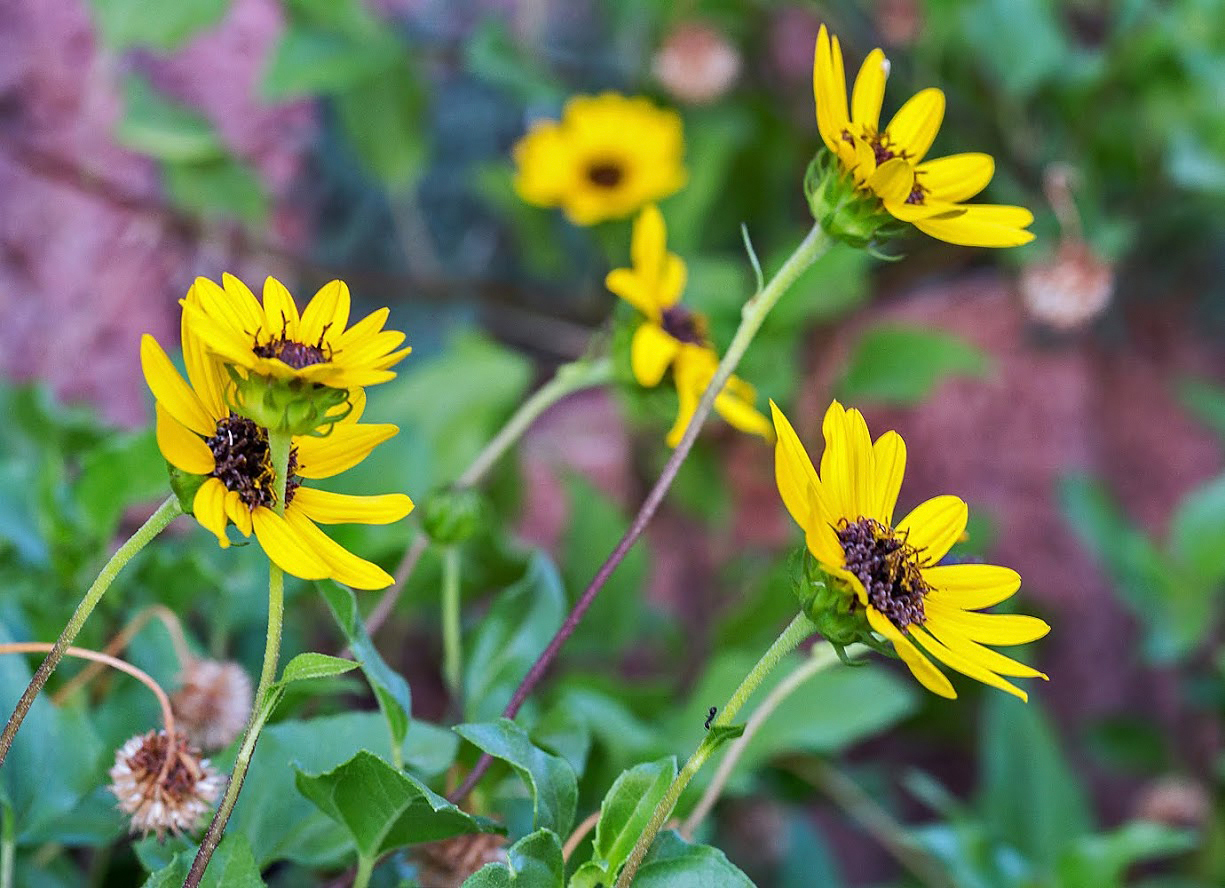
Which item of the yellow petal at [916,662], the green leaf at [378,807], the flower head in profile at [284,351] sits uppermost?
the yellow petal at [916,662]

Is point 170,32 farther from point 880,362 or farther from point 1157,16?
point 1157,16

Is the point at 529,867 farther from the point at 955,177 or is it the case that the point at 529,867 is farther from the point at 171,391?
the point at 955,177

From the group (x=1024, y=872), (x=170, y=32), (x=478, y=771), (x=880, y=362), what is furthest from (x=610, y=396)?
(x=478, y=771)

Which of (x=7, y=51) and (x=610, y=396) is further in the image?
(x=610, y=396)

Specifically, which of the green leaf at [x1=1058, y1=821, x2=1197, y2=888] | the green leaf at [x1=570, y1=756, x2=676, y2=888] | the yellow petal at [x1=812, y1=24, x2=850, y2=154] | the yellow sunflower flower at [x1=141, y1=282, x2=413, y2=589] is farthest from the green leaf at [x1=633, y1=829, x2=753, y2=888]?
the green leaf at [x1=1058, y1=821, x2=1197, y2=888]

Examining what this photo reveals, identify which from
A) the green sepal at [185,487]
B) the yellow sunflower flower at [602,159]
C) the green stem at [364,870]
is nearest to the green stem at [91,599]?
the green sepal at [185,487]

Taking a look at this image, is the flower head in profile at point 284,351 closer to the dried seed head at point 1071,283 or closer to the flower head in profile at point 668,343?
the flower head in profile at point 668,343

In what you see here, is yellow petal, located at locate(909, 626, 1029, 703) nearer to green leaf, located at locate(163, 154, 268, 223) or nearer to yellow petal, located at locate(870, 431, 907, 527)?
yellow petal, located at locate(870, 431, 907, 527)
